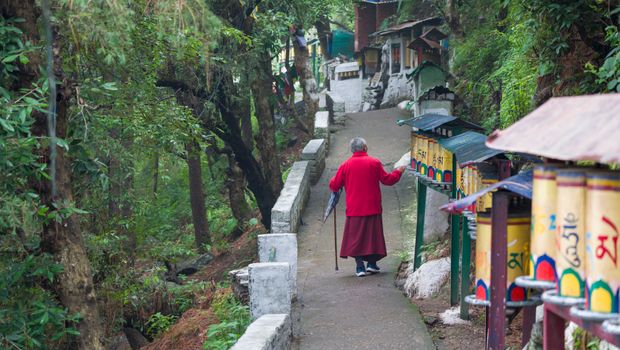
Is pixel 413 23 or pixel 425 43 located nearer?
pixel 425 43

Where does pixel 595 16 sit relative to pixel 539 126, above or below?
above

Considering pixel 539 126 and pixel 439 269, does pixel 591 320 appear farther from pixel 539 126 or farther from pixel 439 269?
pixel 439 269

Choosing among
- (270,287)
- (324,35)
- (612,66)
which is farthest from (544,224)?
(324,35)

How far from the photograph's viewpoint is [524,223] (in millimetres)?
5219

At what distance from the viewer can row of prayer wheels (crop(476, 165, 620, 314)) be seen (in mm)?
3654

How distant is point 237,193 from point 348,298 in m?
10.3

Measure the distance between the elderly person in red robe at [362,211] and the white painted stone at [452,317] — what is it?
7.35 feet

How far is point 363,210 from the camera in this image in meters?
11.6

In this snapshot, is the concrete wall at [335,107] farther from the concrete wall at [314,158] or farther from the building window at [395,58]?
the concrete wall at [314,158]

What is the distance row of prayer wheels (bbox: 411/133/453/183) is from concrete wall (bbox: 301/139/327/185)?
6957 millimetres

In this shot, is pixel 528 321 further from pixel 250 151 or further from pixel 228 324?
pixel 250 151

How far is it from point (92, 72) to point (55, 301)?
Result: 3526mm

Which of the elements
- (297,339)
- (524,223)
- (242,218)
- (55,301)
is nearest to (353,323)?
(297,339)

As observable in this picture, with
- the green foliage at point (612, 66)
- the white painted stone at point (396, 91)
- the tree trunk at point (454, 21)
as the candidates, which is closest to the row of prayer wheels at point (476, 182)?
the green foliage at point (612, 66)
